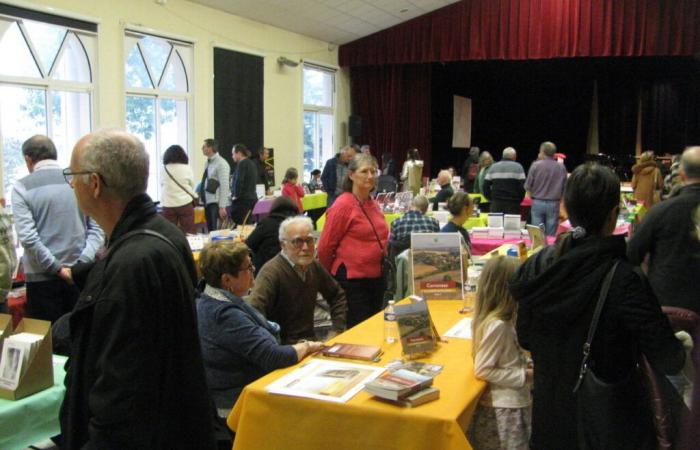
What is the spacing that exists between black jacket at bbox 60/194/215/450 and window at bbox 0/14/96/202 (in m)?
6.22

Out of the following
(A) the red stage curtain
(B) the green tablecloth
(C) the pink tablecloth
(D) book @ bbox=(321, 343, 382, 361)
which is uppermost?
(A) the red stage curtain

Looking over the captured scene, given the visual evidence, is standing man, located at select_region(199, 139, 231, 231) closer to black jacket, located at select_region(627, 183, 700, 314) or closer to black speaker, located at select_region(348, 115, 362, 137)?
black jacket, located at select_region(627, 183, 700, 314)

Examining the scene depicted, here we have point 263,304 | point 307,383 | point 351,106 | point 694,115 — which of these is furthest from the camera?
point 694,115

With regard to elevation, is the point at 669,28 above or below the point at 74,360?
above

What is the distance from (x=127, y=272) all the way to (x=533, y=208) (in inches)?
299

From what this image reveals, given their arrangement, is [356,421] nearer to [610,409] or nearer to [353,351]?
[353,351]

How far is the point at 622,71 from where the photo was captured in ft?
52.7

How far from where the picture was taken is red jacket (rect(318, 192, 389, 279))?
399 centimetres

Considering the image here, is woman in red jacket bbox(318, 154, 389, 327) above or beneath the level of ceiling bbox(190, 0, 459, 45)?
beneath

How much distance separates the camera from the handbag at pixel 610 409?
1916 mm

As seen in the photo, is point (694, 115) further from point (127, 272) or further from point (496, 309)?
point (127, 272)

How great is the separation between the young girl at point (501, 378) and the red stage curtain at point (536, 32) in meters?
10.8

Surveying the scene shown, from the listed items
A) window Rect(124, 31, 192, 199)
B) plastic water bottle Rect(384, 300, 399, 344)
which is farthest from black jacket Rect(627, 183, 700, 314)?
window Rect(124, 31, 192, 199)

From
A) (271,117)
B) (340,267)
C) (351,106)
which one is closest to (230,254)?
(340,267)
